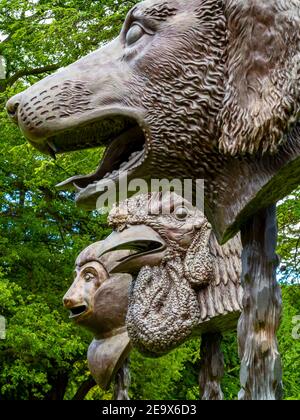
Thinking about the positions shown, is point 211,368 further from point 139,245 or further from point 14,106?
point 14,106

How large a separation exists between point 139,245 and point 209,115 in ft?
12.6

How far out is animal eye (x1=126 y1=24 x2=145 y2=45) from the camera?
10.1 feet

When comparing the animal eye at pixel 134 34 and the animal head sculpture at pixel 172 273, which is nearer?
the animal eye at pixel 134 34

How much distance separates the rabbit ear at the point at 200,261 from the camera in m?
6.57

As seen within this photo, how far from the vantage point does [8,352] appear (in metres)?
12.5

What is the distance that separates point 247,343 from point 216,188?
0.55 metres

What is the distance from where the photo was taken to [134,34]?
10.1 feet

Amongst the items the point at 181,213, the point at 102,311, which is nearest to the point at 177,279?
the point at 181,213

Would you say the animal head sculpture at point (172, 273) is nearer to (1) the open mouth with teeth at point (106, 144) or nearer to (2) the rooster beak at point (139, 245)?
(2) the rooster beak at point (139, 245)

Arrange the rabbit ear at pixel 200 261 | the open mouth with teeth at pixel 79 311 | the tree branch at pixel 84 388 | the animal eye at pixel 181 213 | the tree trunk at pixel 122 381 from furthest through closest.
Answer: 1. the tree branch at pixel 84 388
2. the tree trunk at pixel 122 381
3. the open mouth with teeth at pixel 79 311
4. the animal eye at pixel 181 213
5. the rabbit ear at pixel 200 261

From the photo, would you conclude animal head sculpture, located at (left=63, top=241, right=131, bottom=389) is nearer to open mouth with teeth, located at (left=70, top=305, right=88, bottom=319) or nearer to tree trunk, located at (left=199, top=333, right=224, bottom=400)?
open mouth with teeth, located at (left=70, top=305, right=88, bottom=319)

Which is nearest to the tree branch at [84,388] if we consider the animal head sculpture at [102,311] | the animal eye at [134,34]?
the animal head sculpture at [102,311]

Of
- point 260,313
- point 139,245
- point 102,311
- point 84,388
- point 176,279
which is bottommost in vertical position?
point 84,388

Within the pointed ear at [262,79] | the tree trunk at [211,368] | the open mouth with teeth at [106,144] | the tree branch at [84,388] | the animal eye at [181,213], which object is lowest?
the tree branch at [84,388]
